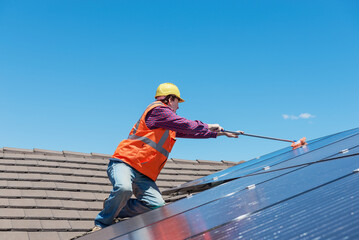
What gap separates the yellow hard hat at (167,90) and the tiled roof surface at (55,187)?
5.96 ft

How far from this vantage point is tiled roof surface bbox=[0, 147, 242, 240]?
5.75 meters

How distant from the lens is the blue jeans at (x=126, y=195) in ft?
15.1

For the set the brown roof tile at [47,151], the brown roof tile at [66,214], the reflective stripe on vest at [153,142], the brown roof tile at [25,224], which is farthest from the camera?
the brown roof tile at [47,151]

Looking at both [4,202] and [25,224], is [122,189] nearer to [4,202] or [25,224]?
[25,224]

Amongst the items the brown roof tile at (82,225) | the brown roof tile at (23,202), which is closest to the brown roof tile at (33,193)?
the brown roof tile at (23,202)

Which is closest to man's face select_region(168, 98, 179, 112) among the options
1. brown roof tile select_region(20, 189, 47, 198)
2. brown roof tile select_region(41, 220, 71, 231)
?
brown roof tile select_region(41, 220, 71, 231)

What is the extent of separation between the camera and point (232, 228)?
7.91 feet

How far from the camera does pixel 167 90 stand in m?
5.27

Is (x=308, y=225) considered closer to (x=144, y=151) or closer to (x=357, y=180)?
(x=357, y=180)

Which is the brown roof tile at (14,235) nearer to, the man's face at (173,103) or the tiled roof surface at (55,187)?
the tiled roof surface at (55,187)

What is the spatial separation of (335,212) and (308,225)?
0.13 m

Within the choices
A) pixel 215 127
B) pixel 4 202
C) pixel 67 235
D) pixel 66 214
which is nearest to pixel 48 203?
pixel 66 214

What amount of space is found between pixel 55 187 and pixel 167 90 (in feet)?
8.73

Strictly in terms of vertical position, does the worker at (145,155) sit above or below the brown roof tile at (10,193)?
below
